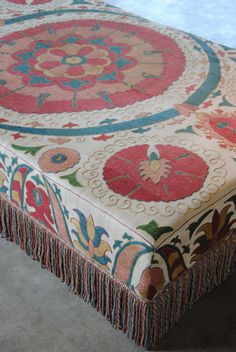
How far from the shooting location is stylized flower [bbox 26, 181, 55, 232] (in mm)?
1337

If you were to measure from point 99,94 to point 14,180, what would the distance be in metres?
0.45

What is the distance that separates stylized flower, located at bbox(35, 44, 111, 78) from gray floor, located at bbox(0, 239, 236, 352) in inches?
28.0

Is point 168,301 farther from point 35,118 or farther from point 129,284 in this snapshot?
point 35,118

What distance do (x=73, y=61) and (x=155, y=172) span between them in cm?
77

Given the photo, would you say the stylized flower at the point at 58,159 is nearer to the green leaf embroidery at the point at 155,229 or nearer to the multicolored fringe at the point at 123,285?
the multicolored fringe at the point at 123,285

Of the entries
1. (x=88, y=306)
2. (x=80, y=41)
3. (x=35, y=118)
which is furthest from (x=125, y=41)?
(x=88, y=306)

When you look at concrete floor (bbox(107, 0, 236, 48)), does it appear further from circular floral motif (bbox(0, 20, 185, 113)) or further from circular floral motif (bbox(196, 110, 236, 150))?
circular floral motif (bbox(196, 110, 236, 150))

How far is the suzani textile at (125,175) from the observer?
1.19 m

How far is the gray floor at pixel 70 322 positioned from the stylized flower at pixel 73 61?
71cm

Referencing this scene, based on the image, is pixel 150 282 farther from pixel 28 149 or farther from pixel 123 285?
pixel 28 149

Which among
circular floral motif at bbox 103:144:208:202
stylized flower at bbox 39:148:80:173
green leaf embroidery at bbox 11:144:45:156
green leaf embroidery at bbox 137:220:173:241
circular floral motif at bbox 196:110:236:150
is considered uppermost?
circular floral motif at bbox 196:110:236:150

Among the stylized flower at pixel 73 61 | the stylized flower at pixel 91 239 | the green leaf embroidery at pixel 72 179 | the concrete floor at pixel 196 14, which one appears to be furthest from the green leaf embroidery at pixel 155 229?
the concrete floor at pixel 196 14

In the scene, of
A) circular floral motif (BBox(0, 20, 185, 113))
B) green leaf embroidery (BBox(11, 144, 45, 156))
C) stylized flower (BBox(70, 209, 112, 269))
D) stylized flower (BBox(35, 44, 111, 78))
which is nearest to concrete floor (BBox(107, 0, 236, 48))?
circular floral motif (BBox(0, 20, 185, 113))

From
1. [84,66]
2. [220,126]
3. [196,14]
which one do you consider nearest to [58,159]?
[220,126]
